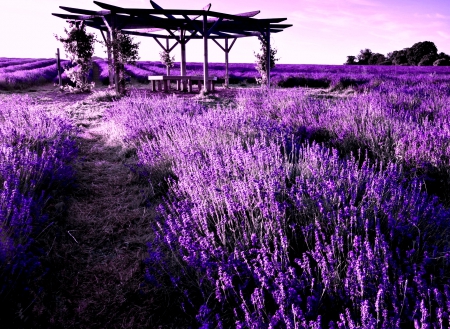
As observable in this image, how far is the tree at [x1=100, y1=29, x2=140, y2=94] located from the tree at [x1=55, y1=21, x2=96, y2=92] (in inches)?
61.2

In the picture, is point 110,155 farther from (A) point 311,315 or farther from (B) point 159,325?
(A) point 311,315

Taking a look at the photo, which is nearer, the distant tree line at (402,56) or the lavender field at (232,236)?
the lavender field at (232,236)

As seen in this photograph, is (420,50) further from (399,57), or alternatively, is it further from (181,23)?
(181,23)

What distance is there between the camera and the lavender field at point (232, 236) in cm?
170

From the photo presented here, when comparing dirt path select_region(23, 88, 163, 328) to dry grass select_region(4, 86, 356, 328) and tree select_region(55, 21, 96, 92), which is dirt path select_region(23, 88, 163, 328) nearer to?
dry grass select_region(4, 86, 356, 328)

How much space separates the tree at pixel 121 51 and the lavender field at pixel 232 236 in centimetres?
806

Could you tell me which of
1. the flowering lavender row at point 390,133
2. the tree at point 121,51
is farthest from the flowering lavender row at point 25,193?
the tree at point 121,51

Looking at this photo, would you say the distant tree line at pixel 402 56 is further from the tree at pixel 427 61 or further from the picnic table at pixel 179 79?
the picnic table at pixel 179 79

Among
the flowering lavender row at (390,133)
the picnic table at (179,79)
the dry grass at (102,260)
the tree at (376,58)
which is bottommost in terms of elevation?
the dry grass at (102,260)

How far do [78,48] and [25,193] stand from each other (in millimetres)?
12556

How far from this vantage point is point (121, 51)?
500 inches

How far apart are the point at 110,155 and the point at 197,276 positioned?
3646 mm

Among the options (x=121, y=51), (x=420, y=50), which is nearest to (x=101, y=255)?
(x=121, y=51)

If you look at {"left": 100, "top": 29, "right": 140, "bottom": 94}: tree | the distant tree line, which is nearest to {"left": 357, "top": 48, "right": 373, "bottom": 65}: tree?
the distant tree line
